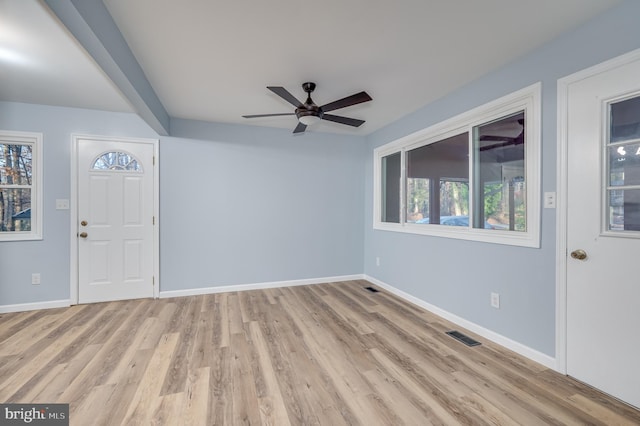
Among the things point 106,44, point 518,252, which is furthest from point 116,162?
point 518,252

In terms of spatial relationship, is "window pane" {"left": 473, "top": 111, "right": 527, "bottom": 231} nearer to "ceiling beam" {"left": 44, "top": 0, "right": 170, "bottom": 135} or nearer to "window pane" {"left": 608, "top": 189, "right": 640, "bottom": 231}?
"window pane" {"left": 608, "top": 189, "right": 640, "bottom": 231}

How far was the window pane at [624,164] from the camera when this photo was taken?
1.71 meters

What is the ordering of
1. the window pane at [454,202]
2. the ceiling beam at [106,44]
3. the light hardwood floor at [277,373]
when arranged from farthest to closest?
the window pane at [454,202]
the light hardwood floor at [277,373]
the ceiling beam at [106,44]

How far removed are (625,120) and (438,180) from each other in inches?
68.0

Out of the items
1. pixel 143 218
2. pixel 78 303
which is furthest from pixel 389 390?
pixel 78 303

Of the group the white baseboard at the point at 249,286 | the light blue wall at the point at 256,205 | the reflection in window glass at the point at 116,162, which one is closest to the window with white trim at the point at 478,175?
the light blue wall at the point at 256,205

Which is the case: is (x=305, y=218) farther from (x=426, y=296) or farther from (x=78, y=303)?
(x=78, y=303)

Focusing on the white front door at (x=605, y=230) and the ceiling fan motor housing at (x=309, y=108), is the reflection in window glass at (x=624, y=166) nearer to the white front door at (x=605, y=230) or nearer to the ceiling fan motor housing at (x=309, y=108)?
the white front door at (x=605, y=230)

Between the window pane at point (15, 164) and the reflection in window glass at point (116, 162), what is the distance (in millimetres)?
675

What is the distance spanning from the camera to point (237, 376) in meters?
2.02

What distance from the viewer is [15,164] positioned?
3.32m

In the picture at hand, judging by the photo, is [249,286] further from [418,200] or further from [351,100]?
[351,100]

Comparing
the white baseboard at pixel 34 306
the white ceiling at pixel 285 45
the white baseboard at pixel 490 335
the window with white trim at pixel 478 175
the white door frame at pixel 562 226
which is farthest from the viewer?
the white baseboard at pixel 34 306

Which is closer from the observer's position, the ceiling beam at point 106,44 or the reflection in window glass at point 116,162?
the ceiling beam at point 106,44
